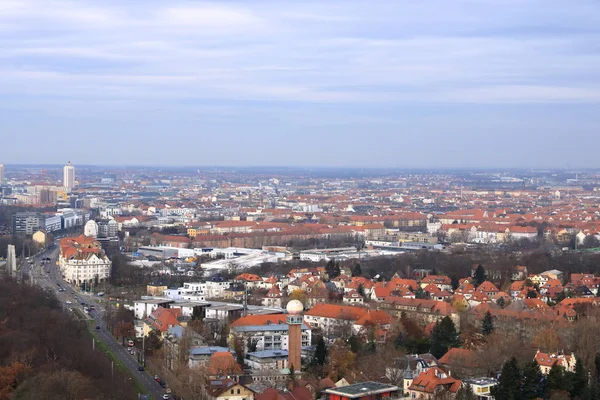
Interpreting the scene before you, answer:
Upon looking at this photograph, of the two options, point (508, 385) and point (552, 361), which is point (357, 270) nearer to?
point (552, 361)

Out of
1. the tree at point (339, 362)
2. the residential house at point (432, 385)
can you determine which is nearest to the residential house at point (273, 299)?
the tree at point (339, 362)

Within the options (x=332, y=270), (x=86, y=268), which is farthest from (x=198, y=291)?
(x=86, y=268)

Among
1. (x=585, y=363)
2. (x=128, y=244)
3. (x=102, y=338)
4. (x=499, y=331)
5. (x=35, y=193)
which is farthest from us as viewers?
(x=35, y=193)

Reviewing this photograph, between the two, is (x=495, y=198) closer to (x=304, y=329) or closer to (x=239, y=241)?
(x=239, y=241)

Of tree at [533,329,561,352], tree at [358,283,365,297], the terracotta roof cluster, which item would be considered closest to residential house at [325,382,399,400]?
the terracotta roof cluster

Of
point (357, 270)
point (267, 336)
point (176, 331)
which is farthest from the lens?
point (357, 270)

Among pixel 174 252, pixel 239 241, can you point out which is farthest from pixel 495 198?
pixel 174 252

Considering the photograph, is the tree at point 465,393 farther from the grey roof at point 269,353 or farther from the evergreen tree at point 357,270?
the evergreen tree at point 357,270
